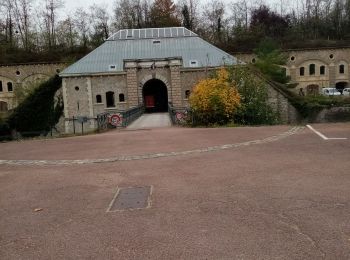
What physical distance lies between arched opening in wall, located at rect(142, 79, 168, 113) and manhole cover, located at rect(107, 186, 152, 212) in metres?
31.6

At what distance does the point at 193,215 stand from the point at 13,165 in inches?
242

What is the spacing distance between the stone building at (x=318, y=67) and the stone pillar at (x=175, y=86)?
2110cm

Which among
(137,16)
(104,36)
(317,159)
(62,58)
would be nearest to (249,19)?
(137,16)

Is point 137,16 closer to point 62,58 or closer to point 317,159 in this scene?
point 62,58

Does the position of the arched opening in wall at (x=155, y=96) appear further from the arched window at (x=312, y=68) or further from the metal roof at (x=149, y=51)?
the arched window at (x=312, y=68)

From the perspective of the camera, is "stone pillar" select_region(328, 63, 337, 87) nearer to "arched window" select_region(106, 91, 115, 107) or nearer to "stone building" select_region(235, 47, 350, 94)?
"stone building" select_region(235, 47, 350, 94)

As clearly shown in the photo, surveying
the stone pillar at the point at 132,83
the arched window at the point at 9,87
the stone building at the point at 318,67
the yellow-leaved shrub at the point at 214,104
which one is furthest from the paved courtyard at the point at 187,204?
the arched window at the point at 9,87

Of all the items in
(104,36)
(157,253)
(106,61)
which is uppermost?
(104,36)

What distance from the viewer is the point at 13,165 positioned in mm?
9523

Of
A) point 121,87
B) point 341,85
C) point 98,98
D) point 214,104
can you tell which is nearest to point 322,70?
point 341,85

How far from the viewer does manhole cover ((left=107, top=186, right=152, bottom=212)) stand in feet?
18.3

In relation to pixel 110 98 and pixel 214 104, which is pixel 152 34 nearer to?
pixel 110 98

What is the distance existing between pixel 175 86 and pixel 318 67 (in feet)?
80.7

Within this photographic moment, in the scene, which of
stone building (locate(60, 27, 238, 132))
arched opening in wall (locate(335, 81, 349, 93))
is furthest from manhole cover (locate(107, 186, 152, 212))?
arched opening in wall (locate(335, 81, 349, 93))
